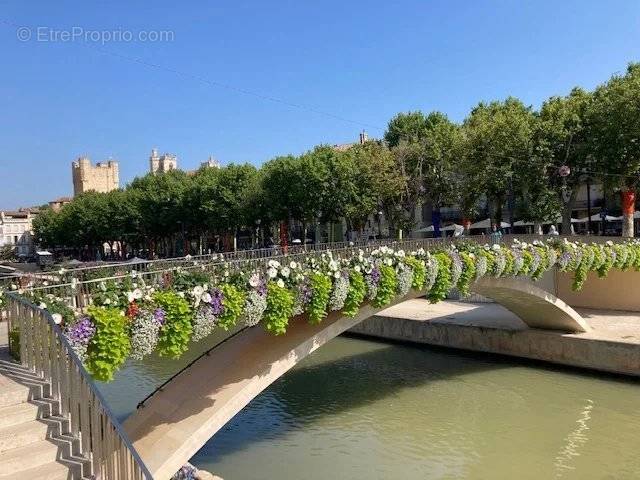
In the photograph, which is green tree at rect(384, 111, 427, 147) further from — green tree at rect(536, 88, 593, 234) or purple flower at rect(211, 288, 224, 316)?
purple flower at rect(211, 288, 224, 316)

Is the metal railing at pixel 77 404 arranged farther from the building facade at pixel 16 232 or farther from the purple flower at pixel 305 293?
the building facade at pixel 16 232

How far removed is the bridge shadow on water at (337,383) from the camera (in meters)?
15.5

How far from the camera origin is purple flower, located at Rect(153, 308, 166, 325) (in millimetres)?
7657

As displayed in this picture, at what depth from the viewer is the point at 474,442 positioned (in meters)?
14.8

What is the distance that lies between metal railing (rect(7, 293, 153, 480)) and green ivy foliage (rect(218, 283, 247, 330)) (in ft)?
9.88

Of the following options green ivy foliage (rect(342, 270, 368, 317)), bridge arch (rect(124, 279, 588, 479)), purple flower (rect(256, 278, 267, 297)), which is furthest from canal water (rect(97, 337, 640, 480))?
purple flower (rect(256, 278, 267, 297))

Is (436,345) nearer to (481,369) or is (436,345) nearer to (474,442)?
(481,369)

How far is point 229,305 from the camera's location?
28.4 feet

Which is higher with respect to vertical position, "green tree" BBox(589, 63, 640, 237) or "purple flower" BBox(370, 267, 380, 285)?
"green tree" BBox(589, 63, 640, 237)

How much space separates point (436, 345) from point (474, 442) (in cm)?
1034

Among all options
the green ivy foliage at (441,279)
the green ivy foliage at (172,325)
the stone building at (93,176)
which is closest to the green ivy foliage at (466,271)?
the green ivy foliage at (441,279)

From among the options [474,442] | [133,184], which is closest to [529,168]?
[474,442]

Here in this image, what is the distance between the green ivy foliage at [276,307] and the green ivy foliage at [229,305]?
756 millimetres

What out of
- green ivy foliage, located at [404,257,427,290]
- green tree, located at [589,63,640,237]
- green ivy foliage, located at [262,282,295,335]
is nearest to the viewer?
green ivy foliage, located at [262,282,295,335]
